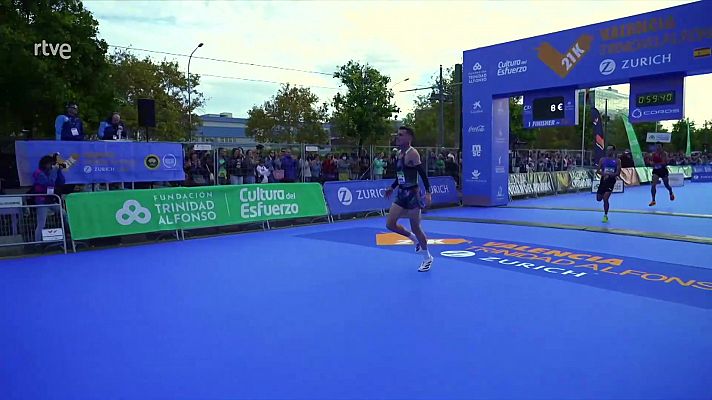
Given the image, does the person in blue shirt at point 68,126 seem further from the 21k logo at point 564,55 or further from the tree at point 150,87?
the tree at point 150,87

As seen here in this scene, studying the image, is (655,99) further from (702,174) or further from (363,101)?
(702,174)

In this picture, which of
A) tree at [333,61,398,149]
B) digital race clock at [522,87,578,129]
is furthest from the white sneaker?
tree at [333,61,398,149]

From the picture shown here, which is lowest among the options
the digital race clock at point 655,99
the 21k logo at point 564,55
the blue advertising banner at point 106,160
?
the blue advertising banner at point 106,160

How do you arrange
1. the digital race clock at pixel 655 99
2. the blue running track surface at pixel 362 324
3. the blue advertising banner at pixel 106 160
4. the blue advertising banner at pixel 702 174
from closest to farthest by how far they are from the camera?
the blue running track surface at pixel 362 324 → the blue advertising banner at pixel 106 160 → the digital race clock at pixel 655 99 → the blue advertising banner at pixel 702 174

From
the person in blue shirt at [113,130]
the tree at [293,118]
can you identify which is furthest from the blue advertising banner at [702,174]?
A: the person in blue shirt at [113,130]

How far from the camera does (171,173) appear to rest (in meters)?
13.2

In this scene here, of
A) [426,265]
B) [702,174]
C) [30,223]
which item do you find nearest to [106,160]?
[30,223]

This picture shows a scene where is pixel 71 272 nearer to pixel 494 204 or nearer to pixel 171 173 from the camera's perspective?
pixel 171 173

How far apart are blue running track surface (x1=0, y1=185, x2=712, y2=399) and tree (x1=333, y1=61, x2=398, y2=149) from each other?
14823 millimetres

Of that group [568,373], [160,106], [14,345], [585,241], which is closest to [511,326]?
[568,373]

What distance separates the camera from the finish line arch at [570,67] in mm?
12664

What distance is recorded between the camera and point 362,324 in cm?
516

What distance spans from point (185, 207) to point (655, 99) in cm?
1282

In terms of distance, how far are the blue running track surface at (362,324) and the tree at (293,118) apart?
108 ft
